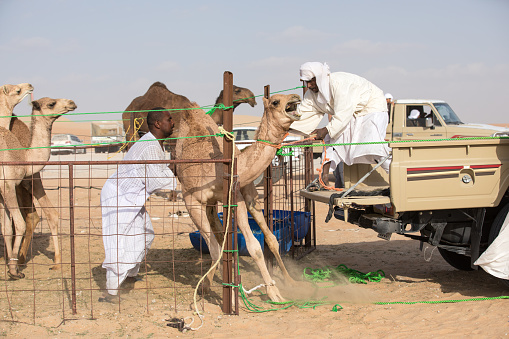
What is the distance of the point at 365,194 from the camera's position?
5613 millimetres

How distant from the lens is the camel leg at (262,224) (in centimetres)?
600

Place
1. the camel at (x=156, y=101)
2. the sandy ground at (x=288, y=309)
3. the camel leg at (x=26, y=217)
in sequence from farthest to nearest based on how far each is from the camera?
the camel at (x=156, y=101) < the camel leg at (x=26, y=217) < the sandy ground at (x=288, y=309)

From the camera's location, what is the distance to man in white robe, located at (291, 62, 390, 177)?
20.9ft

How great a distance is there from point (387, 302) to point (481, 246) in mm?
1145

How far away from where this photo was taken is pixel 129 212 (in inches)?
219

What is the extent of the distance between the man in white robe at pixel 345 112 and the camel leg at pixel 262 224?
974mm

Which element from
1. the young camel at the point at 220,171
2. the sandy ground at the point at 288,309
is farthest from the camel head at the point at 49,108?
the sandy ground at the point at 288,309

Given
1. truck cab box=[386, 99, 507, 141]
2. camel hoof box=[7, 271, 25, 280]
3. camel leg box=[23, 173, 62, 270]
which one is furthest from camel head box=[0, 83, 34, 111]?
truck cab box=[386, 99, 507, 141]

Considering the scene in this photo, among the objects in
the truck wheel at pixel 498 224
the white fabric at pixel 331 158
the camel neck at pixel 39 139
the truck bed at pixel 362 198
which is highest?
the camel neck at pixel 39 139

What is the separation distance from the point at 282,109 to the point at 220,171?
37.5 inches

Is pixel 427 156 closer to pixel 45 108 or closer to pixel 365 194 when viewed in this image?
pixel 365 194

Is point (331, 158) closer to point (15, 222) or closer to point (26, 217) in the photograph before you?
point (15, 222)

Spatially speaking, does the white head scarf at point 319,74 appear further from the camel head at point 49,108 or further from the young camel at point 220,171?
the camel head at point 49,108

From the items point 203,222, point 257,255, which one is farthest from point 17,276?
point 257,255
